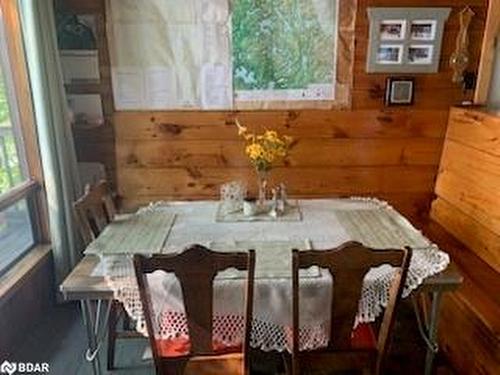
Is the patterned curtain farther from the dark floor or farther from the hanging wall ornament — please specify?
the hanging wall ornament

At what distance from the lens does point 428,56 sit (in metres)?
2.65

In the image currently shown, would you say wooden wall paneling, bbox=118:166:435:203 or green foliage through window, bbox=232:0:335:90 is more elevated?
green foliage through window, bbox=232:0:335:90

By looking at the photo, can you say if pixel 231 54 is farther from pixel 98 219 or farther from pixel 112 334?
pixel 112 334

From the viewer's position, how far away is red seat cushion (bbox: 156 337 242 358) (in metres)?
1.58

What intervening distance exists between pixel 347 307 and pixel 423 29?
1.93m

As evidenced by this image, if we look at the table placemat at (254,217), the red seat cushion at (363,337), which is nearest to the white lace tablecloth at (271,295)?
the red seat cushion at (363,337)

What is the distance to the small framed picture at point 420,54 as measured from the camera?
2.64 m

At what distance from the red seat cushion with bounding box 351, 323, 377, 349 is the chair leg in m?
1.08

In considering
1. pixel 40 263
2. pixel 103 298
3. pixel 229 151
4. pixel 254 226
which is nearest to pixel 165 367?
pixel 103 298

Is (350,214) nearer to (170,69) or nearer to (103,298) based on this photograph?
(103,298)

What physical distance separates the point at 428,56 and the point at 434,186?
84 cm

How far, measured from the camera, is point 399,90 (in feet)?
8.90

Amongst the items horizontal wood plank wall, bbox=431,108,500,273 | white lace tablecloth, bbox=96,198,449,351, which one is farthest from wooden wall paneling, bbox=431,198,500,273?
white lace tablecloth, bbox=96,198,449,351

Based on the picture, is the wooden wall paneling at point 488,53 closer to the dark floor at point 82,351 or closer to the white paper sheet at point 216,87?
the dark floor at point 82,351
